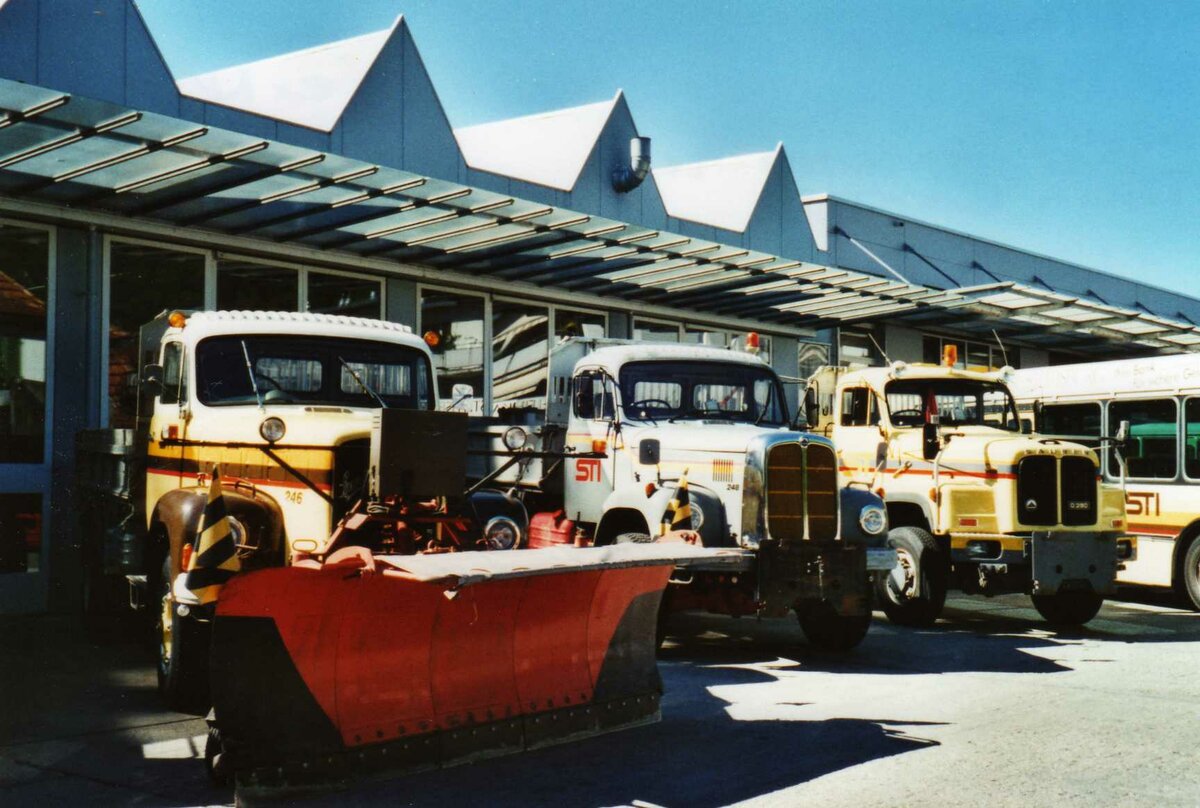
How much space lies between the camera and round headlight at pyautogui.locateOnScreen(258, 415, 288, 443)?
6992 mm

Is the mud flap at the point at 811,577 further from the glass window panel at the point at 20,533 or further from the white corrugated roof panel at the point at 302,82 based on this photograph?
the white corrugated roof panel at the point at 302,82

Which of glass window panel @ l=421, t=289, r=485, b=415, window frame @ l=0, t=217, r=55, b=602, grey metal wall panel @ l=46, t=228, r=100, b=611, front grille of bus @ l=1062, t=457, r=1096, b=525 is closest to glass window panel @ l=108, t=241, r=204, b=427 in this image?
grey metal wall panel @ l=46, t=228, r=100, b=611

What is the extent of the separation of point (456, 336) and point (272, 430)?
29.7ft

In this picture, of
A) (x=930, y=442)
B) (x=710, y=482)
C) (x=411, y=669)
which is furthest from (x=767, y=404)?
(x=411, y=669)

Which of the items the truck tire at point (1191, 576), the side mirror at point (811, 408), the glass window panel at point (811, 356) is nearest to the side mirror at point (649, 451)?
the side mirror at point (811, 408)

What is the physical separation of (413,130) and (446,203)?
9.11ft

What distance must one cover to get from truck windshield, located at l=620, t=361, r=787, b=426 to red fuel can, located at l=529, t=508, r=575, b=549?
1.16 m

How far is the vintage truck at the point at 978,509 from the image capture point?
37.8 feet

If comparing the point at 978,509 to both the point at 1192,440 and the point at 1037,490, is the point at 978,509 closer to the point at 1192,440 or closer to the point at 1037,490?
the point at 1037,490

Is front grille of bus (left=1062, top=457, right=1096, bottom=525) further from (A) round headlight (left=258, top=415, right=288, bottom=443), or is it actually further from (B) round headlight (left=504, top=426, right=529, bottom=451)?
(A) round headlight (left=258, top=415, right=288, bottom=443)

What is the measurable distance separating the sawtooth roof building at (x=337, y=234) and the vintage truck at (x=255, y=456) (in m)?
1.52

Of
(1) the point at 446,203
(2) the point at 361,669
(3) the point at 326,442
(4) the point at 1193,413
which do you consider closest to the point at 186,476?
(3) the point at 326,442

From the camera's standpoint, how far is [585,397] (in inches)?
432

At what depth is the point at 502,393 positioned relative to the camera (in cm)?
1623
